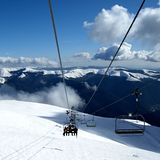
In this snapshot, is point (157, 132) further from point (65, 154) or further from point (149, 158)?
point (65, 154)

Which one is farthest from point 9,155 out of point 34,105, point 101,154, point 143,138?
point 34,105

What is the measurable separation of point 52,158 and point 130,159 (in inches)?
426

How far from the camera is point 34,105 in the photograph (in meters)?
134

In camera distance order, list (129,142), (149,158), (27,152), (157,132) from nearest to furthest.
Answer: (27,152)
(149,158)
(129,142)
(157,132)

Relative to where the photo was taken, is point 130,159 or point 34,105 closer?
point 130,159

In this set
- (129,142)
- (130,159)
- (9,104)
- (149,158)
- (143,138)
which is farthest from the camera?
(9,104)

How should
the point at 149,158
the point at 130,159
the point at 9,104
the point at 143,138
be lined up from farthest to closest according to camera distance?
the point at 9,104, the point at 143,138, the point at 149,158, the point at 130,159

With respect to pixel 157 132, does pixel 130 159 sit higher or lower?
higher

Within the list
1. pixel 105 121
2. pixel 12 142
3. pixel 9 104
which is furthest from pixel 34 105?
pixel 12 142

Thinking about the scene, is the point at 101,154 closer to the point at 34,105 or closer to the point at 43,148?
the point at 43,148

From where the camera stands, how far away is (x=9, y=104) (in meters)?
129

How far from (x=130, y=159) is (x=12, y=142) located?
15.9 metres

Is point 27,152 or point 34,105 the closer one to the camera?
point 27,152

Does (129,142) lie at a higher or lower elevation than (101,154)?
lower
